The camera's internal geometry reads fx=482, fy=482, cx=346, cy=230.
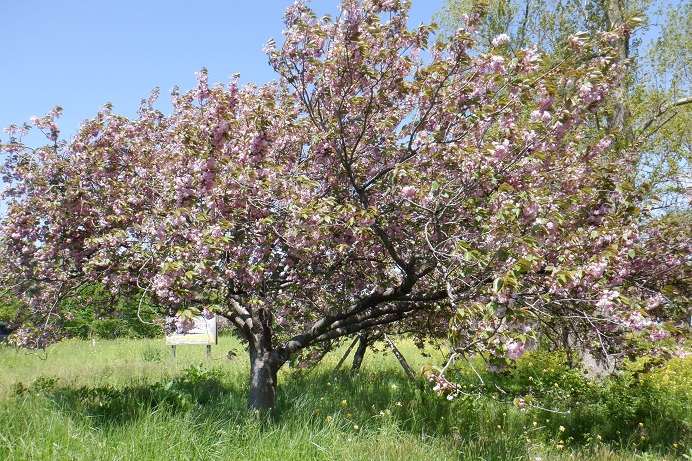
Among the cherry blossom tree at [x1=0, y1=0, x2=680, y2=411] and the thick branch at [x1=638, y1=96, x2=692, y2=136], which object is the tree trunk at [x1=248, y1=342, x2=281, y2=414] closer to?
the cherry blossom tree at [x1=0, y1=0, x2=680, y2=411]

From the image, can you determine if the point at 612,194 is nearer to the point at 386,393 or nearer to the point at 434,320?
the point at 434,320

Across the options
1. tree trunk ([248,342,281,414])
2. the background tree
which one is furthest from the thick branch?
tree trunk ([248,342,281,414])

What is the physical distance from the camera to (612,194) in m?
5.62

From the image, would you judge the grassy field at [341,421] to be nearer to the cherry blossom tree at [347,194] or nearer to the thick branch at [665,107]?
the cherry blossom tree at [347,194]

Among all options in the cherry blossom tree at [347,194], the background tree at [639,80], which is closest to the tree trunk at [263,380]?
the cherry blossom tree at [347,194]

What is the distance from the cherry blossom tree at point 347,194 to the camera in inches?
162

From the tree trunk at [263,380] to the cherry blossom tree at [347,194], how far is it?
0.02 metres

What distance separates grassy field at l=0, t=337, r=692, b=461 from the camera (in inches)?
160

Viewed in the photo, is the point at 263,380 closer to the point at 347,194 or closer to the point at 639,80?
the point at 347,194

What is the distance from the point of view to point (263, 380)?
5.80 m

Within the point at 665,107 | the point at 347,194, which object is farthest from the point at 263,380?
the point at 665,107

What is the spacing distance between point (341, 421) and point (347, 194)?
2.50 meters

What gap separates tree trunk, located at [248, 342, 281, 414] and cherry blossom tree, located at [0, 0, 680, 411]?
19mm

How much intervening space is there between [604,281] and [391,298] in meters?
2.18
